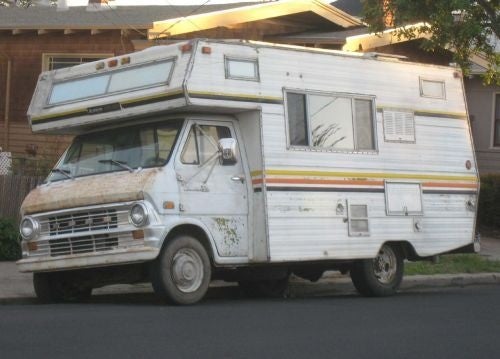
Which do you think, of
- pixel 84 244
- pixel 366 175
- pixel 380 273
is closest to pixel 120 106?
pixel 84 244

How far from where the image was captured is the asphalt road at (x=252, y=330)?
7.50 m

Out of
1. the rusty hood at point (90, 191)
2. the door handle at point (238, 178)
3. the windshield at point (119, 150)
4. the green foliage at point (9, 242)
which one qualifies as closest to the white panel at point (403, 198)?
the door handle at point (238, 178)

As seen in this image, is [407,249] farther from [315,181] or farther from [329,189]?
[315,181]

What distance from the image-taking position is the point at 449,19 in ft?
54.3

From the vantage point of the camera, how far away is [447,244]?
1338cm

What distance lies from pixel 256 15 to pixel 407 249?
10.4m

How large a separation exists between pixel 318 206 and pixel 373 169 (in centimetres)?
111

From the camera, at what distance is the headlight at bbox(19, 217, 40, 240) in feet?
35.9

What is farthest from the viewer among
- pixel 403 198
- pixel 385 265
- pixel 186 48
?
pixel 385 265

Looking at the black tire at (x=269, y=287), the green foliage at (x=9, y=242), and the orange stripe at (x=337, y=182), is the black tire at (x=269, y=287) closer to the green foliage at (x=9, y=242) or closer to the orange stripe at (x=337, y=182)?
the orange stripe at (x=337, y=182)

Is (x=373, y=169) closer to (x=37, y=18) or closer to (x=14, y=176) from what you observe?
(x=14, y=176)

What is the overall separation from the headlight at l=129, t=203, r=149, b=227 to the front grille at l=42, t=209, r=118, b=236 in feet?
0.79

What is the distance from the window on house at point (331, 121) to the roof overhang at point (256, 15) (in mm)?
8873

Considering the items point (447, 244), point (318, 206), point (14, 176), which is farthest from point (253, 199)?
point (14, 176)
